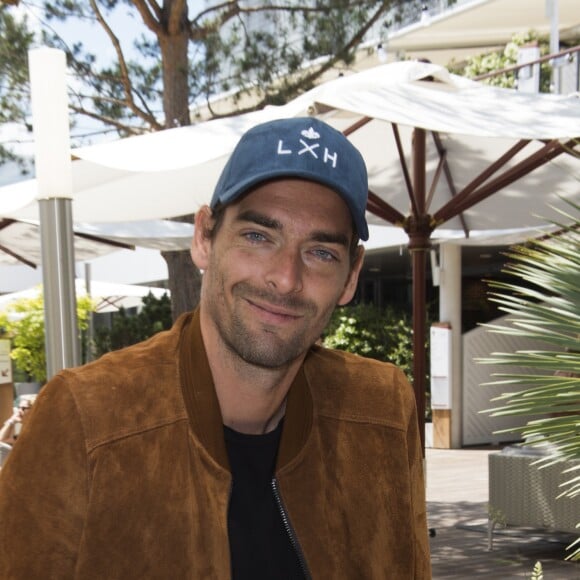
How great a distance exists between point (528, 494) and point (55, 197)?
4.46 meters

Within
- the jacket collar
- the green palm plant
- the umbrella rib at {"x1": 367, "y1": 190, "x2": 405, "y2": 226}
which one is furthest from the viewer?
the umbrella rib at {"x1": 367, "y1": 190, "x2": 405, "y2": 226}

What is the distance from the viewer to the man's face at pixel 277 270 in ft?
5.13

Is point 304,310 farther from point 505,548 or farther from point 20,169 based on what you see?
point 20,169

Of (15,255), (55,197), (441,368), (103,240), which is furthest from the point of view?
(441,368)

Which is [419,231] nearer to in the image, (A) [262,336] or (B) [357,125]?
(B) [357,125]

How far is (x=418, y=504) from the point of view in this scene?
168 centimetres

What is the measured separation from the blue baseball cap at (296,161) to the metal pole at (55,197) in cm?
129

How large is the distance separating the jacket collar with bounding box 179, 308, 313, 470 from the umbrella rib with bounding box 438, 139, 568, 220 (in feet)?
14.3

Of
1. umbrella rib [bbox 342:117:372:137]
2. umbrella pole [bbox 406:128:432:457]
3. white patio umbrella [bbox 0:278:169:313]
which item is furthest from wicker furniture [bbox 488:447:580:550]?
white patio umbrella [bbox 0:278:169:313]

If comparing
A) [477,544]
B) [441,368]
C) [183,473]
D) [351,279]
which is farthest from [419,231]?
[441,368]

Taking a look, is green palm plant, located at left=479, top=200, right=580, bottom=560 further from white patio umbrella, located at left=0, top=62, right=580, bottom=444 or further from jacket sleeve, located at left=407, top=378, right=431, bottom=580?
white patio umbrella, located at left=0, top=62, right=580, bottom=444

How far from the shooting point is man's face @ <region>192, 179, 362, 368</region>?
5.13ft

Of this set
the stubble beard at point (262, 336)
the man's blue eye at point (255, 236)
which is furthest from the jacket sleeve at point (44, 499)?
the man's blue eye at point (255, 236)

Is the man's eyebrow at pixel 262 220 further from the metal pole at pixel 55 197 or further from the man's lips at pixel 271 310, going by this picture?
the metal pole at pixel 55 197
